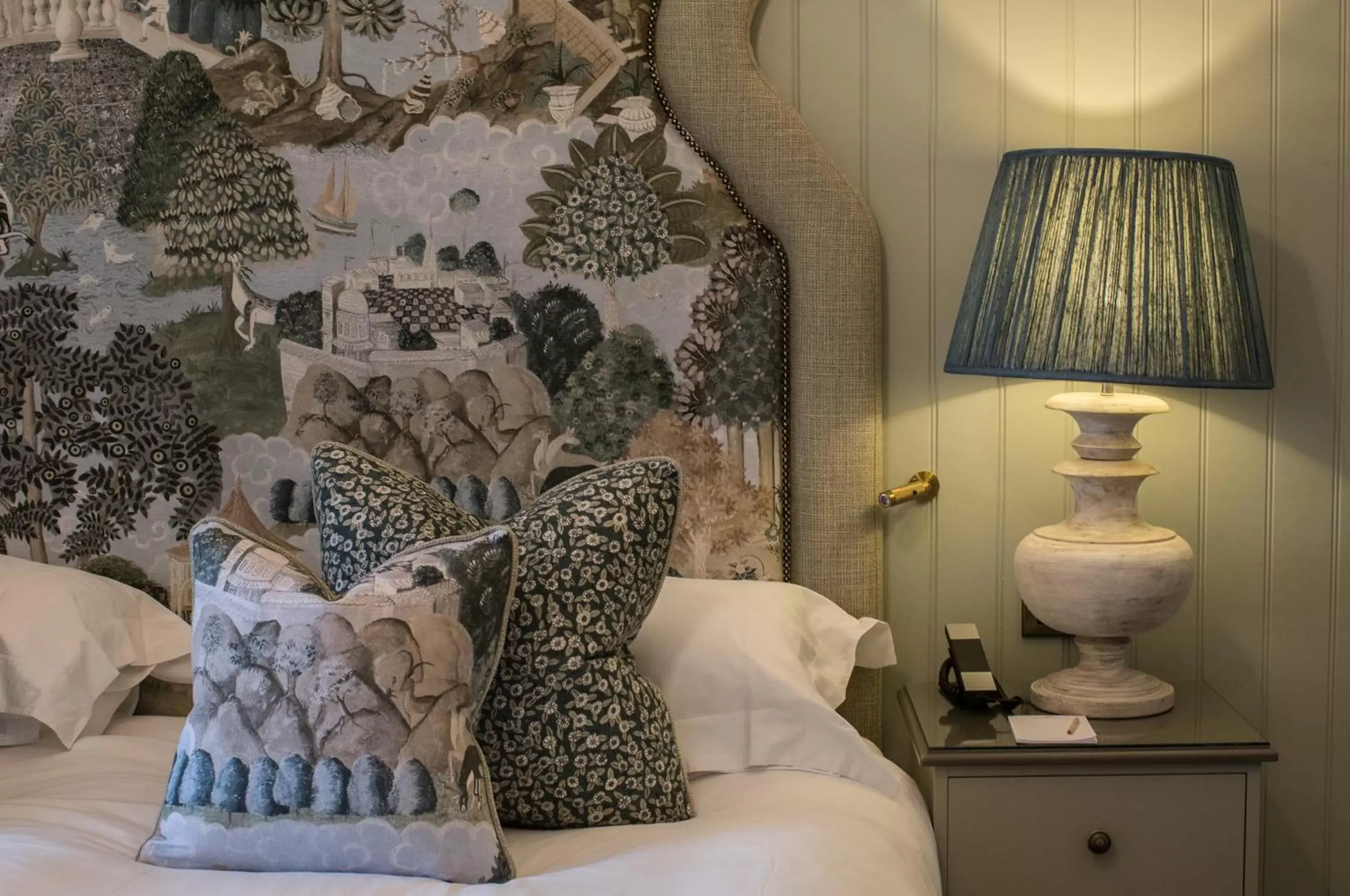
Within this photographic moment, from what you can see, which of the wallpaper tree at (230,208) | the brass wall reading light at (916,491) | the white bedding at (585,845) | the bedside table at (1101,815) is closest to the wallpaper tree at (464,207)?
the wallpaper tree at (230,208)

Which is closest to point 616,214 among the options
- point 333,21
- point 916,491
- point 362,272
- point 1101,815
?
point 362,272

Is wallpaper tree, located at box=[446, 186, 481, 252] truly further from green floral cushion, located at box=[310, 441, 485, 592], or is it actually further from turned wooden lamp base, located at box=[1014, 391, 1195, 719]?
turned wooden lamp base, located at box=[1014, 391, 1195, 719]

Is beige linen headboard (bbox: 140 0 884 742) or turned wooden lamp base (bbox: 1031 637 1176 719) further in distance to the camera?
beige linen headboard (bbox: 140 0 884 742)

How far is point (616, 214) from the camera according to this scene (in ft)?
6.92

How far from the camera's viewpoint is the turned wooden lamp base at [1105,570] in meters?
1.86

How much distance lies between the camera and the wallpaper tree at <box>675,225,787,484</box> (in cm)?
210

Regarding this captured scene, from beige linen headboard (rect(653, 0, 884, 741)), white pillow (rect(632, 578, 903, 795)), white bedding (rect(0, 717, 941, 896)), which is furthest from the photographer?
beige linen headboard (rect(653, 0, 884, 741))

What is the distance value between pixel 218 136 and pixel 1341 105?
1.83 m

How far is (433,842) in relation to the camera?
1370 mm

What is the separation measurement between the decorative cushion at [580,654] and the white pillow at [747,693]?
0.14 m

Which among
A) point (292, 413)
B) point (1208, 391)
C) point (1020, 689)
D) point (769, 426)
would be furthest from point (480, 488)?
point (1208, 391)

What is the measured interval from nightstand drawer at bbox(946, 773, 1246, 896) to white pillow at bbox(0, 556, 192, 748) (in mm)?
1226

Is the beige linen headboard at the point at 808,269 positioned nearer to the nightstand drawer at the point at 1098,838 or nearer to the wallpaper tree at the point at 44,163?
the nightstand drawer at the point at 1098,838

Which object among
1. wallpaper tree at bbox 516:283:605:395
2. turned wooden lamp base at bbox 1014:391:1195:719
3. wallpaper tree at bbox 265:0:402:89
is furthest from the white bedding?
wallpaper tree at bbox 265:0:402:89
